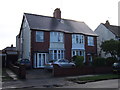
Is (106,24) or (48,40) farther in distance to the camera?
(106,24)

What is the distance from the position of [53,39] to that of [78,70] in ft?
31.4

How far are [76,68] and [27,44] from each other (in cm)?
1140

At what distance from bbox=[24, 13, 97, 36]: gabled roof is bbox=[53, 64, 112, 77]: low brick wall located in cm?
982

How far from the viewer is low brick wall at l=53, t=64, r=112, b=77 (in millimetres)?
20031

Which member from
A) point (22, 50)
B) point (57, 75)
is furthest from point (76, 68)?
point (22, 50)

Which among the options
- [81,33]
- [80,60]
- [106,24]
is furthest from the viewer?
[106,24]

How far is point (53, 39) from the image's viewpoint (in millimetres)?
29859

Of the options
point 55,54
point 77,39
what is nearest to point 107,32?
point 77,39

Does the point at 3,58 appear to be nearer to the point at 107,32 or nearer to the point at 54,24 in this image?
the point at 54,24

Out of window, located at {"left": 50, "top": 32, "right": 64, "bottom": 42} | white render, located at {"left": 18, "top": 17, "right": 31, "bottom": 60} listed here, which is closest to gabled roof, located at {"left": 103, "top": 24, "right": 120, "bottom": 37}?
window, located at {"left": 50, "top": 32, "right": 64, "bottom": 42}

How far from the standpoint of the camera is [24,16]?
31.6 meters

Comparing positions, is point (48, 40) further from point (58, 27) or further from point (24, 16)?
point (24, 16)

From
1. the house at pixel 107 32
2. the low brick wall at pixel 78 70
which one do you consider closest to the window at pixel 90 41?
the house at pixel 107 32

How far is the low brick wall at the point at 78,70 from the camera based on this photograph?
20031 millimetres
